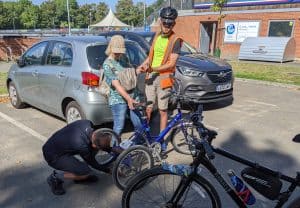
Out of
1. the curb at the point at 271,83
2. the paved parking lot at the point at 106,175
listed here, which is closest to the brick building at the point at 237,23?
the curb at the point at 271,83

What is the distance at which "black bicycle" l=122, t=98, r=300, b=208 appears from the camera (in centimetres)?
241

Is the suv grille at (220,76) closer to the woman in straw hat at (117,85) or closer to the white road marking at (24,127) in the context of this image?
the woman in straw hat at (117,85)

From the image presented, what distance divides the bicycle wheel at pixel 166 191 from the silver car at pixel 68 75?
2.08 m

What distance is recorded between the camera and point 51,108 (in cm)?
538

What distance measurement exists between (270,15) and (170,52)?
53.2ft

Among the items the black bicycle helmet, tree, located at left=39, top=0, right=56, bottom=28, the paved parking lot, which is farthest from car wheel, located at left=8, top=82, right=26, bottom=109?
tree, located at left=39, top=0, right=56, bottom=28

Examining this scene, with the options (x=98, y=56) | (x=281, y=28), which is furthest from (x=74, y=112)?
(x=281, y=28)

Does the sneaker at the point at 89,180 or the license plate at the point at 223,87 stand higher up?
the license plate at the point at 223,87

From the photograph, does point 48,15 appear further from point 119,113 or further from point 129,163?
point 129,163

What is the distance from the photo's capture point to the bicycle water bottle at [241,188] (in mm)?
2529

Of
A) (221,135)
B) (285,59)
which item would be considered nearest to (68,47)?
(221,135)

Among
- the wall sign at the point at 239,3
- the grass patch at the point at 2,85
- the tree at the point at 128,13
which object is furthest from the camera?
the tree at the point at 128,13

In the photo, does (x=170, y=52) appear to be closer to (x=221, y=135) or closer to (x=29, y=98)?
(x=221, y=135)

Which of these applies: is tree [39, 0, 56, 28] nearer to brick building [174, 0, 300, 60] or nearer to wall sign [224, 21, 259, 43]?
brick building [174, 0, 300, 60]
